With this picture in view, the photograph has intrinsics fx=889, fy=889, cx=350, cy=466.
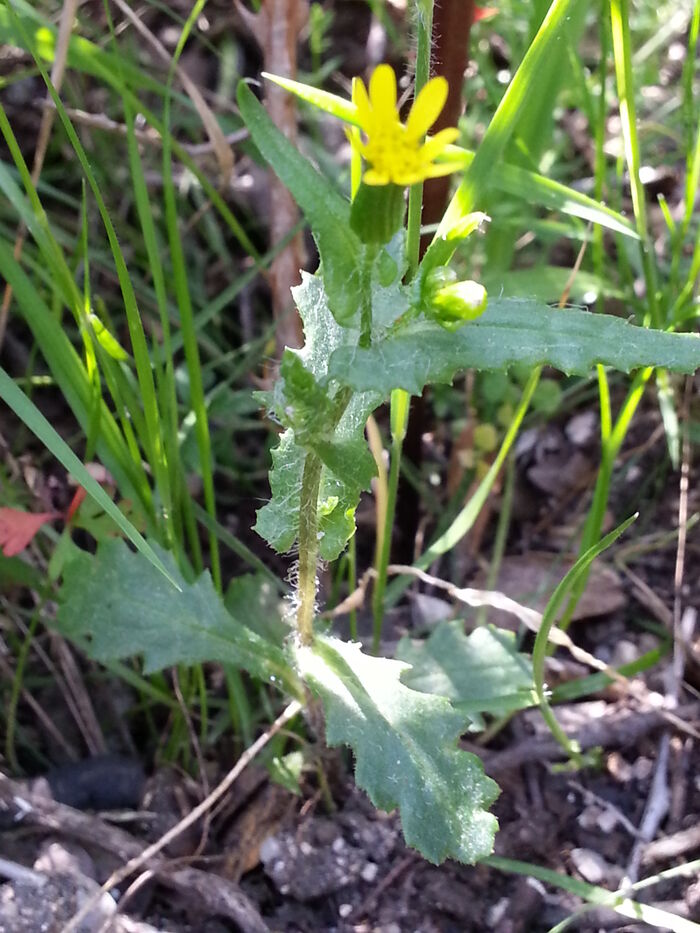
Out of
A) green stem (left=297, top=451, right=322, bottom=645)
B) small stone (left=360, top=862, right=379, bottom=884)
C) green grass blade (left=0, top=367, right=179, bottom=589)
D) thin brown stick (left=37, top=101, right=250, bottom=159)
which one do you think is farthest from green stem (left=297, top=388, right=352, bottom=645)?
thin brown stick (left=37, top=101, right=250, bottom=159)

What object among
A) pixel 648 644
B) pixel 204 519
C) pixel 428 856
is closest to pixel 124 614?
pixel 204 519

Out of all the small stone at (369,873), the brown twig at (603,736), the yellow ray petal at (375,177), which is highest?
the yellow ray petal at (375,177)

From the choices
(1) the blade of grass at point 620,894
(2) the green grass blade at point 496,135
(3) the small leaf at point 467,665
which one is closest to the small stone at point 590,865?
(1) the blade of grass at point 620,894

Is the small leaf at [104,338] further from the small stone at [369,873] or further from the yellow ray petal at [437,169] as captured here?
the small stone at [369,873]

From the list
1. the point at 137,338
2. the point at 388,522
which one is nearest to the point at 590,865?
the point at 388,522

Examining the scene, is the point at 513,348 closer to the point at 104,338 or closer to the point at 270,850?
the point at 104,338

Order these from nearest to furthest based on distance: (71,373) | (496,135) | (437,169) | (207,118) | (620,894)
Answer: (437,169) < (496,135) < (620,894) < (71,373) < (207,118)
